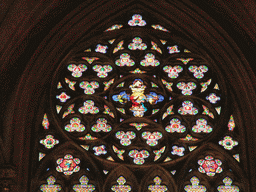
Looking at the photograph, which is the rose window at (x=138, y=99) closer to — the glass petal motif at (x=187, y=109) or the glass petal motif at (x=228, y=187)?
the glass petal motif at (x=187, y=109)

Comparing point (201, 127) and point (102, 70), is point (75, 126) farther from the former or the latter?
point (201, 127)

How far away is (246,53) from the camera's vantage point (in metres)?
11.7

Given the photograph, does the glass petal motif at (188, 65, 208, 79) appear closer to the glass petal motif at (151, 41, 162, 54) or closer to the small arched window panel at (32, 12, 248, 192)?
the small arched window panel at (32, 12, 248, 192)

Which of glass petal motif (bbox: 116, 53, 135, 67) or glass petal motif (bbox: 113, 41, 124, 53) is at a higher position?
glass petal motif (bbox: 113, 41, 124, 53)

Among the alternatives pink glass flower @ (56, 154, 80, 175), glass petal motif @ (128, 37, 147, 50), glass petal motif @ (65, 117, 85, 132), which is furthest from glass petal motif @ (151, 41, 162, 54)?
pink glass flower @ (56, 154, 80, 175)

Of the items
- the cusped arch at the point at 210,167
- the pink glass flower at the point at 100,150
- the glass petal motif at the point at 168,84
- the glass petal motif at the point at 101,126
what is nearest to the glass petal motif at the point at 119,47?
the glass petal motif at the point at 168,84

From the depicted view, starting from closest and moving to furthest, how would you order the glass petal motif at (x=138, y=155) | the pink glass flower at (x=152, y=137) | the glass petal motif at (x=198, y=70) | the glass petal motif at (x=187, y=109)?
the glass petal motif at (x=138, y=155) → the pink glass flower at (x=152, y=137) → the glass petal motif at (x=187, y=109) → the glass petal motif at (x=198, y=70)

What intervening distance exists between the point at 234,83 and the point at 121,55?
2112 mm

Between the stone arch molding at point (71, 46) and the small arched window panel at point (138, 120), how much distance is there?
176mm

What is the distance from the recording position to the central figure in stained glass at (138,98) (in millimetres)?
11742

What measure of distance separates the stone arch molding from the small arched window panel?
0.58ft

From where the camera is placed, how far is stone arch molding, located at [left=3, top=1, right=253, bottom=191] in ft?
36.8

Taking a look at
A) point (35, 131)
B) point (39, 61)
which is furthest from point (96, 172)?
point (39, 61)

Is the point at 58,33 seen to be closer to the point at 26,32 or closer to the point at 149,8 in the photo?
the point at 26,32
